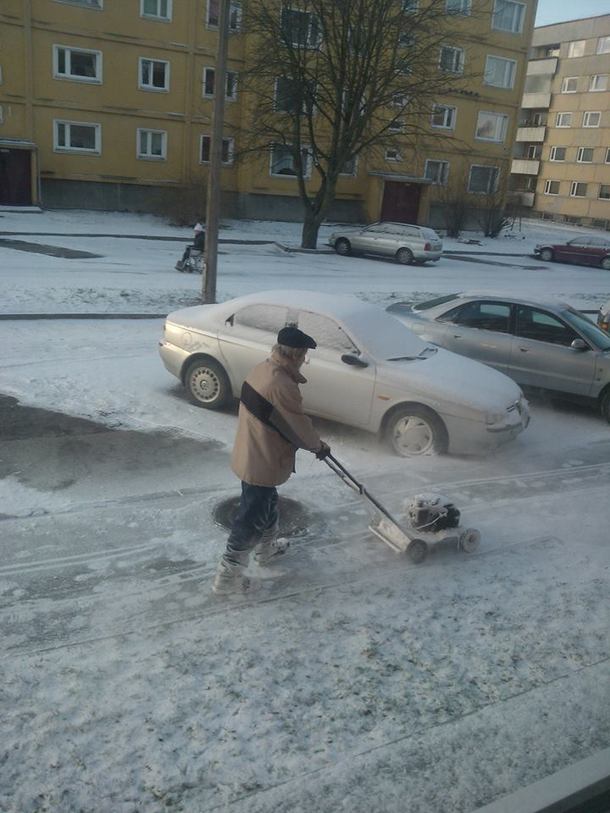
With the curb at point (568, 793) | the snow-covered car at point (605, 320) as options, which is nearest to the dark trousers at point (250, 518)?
the curb at point (568, 793)

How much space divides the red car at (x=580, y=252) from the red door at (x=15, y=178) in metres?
24.2

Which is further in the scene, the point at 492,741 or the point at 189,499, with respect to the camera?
the point at 189,499

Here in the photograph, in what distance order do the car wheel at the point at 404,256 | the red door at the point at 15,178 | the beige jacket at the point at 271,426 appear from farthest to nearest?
the red door at the point at 15,178 < the car wheel at the point at 404,256 < the beige jacket at the point at 271,426

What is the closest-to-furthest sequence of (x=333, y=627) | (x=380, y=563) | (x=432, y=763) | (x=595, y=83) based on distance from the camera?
(x=432, y=763)
(x=333, y=627)
(x=380, y=563)
(x=595, y=83)

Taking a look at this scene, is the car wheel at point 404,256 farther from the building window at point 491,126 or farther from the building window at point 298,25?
the building window at point 491,126

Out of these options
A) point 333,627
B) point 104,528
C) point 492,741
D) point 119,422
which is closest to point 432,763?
point 492,741

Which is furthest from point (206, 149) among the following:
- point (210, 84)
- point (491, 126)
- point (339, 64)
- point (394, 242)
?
point (491, 126)

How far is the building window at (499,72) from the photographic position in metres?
43.2

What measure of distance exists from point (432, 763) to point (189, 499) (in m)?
3.35

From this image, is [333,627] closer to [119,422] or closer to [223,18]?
[119,422]

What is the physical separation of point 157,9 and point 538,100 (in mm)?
41545

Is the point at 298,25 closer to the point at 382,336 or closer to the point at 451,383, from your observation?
the point at 382,336

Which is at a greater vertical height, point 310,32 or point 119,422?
point 310,32

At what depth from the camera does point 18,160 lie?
1326 inches
